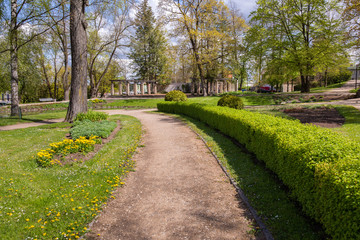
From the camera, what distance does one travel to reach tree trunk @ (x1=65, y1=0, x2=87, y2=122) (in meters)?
12.6

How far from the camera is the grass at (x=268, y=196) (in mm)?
3504

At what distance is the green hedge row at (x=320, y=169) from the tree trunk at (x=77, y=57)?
10.6m

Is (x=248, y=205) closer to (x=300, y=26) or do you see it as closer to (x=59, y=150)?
(x=59, y=150)

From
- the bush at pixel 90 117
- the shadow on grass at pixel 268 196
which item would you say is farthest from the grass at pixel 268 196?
the bush at pixel 90 117

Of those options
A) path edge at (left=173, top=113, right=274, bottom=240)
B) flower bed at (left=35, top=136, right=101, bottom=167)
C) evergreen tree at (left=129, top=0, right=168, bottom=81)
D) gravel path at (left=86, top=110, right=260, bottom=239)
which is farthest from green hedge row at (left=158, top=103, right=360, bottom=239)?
evergreen tree at (left=129, top=0, right=168, bottom=81)

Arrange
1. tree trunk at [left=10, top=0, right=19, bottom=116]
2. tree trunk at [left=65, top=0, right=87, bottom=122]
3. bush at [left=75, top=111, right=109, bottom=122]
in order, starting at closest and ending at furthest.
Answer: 1. bush at [left=75, top=111, right=109, bottom=122]
2. tree trunk at [left=65, top=0, right=87, bottom=122]
3. tree trunk at [left=10, top=0, right=19, bottom=116]

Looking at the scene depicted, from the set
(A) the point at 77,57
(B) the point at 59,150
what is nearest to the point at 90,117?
(A) the point at 77,57

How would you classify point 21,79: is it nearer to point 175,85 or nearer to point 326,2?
point 175,85

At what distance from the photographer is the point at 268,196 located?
15.1 ft

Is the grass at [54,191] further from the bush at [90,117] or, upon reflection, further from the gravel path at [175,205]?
the bush at [90,117]

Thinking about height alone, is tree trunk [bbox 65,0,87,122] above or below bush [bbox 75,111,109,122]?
above

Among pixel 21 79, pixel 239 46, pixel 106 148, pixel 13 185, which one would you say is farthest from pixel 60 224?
pixel 21 79

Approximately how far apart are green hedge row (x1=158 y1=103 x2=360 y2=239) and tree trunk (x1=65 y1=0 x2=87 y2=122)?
34.7ft

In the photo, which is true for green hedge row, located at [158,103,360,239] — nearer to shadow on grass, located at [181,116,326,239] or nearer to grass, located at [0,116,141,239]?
shadow on grass, located at [181,116,326,239]
